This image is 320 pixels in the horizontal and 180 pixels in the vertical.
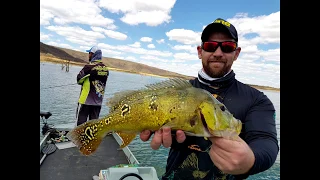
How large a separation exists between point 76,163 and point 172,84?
4.71 metres

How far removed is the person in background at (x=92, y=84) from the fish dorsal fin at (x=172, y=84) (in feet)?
13.2

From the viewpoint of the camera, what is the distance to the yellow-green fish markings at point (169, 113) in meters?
1.44

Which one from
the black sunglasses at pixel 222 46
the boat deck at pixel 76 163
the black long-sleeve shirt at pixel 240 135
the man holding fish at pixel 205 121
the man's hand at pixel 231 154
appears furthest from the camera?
the boat deck at pixel 76 163

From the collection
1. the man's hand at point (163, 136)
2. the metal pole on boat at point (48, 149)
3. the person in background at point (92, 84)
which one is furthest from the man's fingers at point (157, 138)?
the metal pole on boat at point (48, 149)

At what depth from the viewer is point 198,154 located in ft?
6.44

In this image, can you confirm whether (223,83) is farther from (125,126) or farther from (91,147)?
(91,147)

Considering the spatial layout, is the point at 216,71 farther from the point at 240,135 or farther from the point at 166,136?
the point at 166,136

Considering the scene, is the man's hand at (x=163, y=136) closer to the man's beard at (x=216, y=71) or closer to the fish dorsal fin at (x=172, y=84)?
the fish dorsal fin at (x=172, y=84)

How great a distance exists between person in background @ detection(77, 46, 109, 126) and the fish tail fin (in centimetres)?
395

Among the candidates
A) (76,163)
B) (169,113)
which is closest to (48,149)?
(76,163)

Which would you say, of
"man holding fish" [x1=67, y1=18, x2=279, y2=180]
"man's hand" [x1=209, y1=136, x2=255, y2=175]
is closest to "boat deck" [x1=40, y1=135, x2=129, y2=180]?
"man holding fish" [x1=67, y1=18, x2=279, y2=180]

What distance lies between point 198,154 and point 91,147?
2.44 ft

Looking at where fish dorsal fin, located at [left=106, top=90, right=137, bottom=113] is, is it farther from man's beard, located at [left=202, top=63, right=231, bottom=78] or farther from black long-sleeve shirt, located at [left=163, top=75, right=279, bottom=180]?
man's beard, located at [left=202, top=63, right=231, bottom=78]
